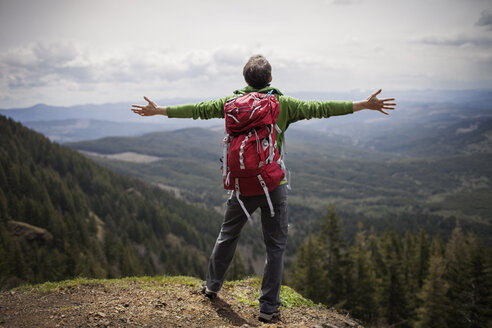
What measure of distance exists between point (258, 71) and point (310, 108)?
1.09 m

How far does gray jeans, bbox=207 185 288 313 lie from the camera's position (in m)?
5.14

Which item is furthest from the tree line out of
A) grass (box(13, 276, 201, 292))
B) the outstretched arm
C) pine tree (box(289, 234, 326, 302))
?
the outstretched arm

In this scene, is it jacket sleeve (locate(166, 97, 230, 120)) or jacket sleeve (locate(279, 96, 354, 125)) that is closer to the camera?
jacket sleeve (locate(279, 96, 354, 125))

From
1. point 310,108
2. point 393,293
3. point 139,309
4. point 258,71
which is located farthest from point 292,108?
point 393,293

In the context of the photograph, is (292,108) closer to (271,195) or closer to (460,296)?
(271,195)

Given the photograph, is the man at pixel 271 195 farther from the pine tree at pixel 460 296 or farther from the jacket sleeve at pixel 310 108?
the pine tree at pixel 460 296

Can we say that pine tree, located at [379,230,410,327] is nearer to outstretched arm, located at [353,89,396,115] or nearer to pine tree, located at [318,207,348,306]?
pine tree, located at [318,207,348,306]

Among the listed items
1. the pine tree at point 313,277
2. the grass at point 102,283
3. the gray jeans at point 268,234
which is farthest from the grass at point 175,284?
the pine tree at point 313,277

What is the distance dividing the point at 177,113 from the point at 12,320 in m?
4.42

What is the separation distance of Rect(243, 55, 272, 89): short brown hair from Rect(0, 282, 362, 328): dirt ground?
13.5 feet

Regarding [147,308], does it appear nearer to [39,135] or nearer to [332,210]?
[332,210]

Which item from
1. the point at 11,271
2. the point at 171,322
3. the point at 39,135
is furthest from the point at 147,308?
the point at 39,135

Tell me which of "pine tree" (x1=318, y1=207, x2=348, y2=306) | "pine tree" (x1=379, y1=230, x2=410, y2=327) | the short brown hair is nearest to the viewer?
the short brown hair

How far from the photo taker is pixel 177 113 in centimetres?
566
